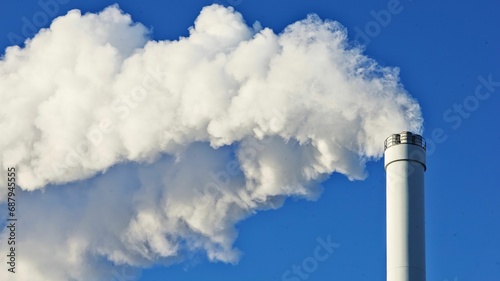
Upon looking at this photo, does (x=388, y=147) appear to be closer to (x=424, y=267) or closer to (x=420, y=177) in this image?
(x=420, y=177)

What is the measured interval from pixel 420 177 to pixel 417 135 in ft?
7.03

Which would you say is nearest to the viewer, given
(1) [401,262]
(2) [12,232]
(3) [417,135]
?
(1) [401,262]

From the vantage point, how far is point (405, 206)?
44.2m

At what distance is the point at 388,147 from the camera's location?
46156mm

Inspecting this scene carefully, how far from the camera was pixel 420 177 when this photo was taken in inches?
1781

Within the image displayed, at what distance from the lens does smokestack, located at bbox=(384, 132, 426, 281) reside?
43000mm

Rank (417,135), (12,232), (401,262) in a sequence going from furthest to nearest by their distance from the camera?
(12,232) < (417,135) < (401,262)

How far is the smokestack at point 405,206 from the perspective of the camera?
141ft

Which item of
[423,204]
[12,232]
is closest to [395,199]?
[423,204]

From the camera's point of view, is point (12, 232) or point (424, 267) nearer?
point (424, 267)

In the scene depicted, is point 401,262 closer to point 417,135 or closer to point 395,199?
point 395,199

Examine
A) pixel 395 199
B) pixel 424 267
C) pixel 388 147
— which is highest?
pixel 388 147

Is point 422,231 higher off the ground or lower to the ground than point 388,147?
lower

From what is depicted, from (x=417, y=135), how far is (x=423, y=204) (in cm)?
346
